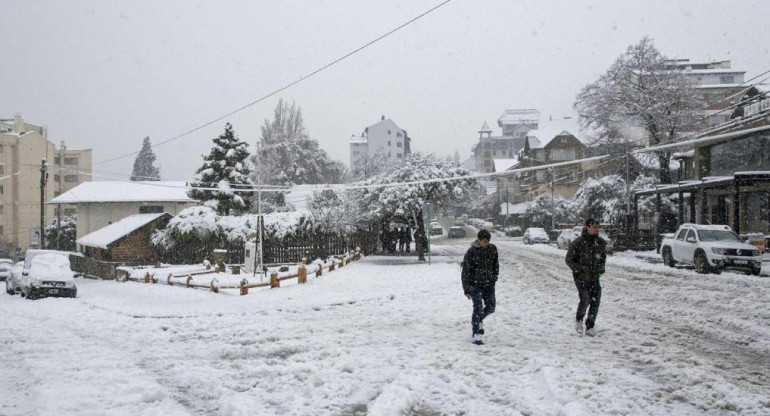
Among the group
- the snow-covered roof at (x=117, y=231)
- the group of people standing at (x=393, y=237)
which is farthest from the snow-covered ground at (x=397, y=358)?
the snow-covered roof at (x=117, y=231)

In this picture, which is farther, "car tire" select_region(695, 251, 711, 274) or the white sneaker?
"car tire" select_region(695, 251, 711, 274)

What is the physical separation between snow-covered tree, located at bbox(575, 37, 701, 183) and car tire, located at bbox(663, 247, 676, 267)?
52.6 feet

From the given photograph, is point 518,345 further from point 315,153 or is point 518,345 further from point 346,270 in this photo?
point 315,153

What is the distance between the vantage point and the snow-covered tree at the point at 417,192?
90.7 feet

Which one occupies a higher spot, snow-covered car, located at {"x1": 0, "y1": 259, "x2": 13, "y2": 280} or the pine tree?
the pine tree

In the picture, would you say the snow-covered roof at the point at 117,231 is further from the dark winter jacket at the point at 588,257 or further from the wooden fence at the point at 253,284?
the dark winter jacket at the point at 588,257

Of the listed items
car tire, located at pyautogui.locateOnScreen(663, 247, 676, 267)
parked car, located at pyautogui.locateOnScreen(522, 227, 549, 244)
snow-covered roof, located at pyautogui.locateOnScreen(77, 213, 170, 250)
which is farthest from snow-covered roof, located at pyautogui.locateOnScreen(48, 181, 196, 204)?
car tire, located at pyautogui.locateOnScreen(663, 247, 676, 267)

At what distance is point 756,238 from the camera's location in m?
25.5

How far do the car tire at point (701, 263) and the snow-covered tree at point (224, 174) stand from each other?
27.8 metres

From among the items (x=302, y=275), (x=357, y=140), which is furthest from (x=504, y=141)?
(x=302, y=275)

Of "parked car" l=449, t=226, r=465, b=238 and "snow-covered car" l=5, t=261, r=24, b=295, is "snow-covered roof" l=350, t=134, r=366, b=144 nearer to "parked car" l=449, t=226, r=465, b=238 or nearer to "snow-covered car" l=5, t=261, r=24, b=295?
"parked car" l=449, t=226, r=465, b=238

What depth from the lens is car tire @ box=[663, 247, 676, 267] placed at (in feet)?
72.9

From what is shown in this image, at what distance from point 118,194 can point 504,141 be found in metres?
100

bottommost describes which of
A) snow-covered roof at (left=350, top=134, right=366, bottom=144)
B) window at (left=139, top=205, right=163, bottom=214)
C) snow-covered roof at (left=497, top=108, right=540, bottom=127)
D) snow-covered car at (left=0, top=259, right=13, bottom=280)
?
snow-covered car at (left=0, top=259, right=13, bottom=280)
